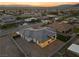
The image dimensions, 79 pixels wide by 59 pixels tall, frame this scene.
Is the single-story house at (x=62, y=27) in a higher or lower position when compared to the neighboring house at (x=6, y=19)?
lower

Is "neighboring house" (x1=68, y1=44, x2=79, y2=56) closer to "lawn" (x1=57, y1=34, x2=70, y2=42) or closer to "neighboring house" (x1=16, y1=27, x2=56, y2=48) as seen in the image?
"lawn" (x1=57, y1=34, x2=70, y2=42)

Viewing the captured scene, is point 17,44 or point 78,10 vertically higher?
point 78,10

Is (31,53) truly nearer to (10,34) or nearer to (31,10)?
(10,34)

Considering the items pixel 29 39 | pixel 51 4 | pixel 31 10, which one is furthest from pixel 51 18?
pixel 29 39

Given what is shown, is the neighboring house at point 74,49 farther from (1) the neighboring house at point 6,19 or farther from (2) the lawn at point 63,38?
(1) the neighboring house at point 6,19

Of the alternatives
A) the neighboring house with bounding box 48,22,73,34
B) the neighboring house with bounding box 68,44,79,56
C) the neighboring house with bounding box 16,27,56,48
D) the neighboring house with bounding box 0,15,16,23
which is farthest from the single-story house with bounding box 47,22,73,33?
the neighboring house with bounding box 0,15,16,23

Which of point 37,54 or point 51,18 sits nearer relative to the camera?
point 37,54

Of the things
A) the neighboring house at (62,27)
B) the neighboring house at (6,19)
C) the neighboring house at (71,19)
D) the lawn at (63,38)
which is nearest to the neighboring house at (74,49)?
the lawn at (63,38)
